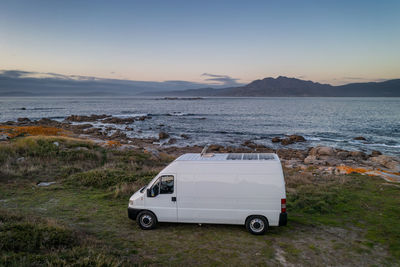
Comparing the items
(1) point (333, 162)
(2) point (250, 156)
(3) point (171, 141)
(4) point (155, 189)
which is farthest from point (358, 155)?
(4) point (155, 189)

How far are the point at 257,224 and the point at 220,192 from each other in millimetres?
1630

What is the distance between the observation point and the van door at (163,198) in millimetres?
8258

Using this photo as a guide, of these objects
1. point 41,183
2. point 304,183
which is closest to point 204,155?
point 304,183

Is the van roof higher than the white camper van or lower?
higher

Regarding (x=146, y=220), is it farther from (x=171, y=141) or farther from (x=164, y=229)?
(x=171, y=141)

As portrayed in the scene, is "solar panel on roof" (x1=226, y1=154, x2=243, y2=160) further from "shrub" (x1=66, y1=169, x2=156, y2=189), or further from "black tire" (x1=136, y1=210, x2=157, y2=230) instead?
"shrub" (x1=66, y1=169, x2=156, y2=189)

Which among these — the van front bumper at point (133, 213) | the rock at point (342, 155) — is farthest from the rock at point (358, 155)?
the van front bumper at point (133, 213)

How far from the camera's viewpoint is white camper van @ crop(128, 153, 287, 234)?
7.77 metres

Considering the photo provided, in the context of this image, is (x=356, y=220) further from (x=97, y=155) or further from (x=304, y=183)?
(x=97, y=155)

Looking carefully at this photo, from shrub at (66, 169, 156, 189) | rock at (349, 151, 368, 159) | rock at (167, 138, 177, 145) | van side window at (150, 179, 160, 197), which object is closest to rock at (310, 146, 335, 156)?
rock at (349, 151, 368, 159)

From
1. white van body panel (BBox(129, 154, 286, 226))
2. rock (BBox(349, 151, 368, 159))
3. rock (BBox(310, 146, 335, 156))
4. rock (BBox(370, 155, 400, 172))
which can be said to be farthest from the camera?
rock (BBox(310, 146, 335, 156))

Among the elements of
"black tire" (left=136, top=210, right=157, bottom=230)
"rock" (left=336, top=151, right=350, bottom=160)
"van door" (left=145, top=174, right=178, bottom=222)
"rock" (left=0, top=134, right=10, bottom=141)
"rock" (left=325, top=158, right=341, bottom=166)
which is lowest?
"rock" (left=325, top=158, right=341, bottom=166)

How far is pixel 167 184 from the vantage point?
8.30 m

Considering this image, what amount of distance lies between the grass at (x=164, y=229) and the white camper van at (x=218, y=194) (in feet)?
1.69
